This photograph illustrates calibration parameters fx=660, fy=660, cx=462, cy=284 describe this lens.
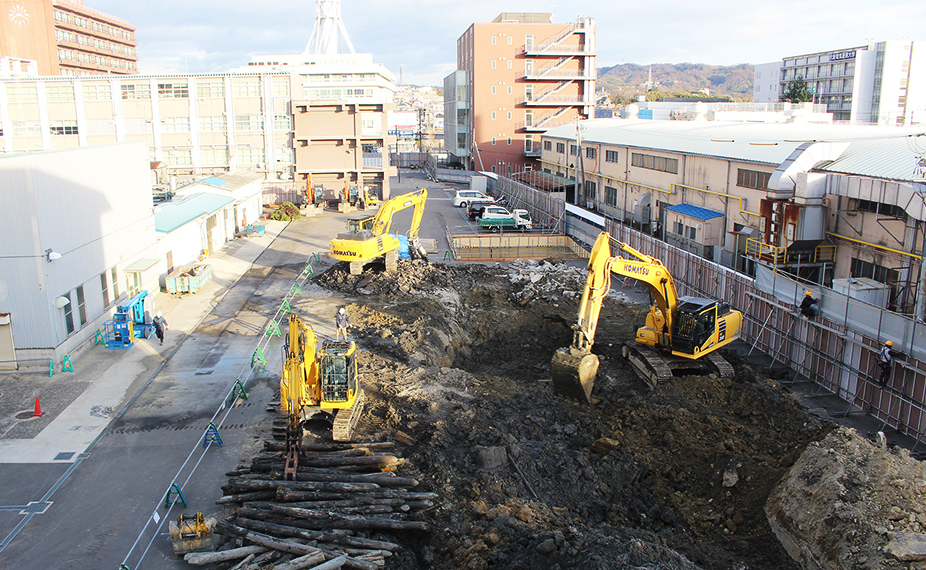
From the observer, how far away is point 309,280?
29078mm

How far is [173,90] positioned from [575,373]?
46.8 metres

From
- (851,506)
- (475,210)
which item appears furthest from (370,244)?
(851,506)

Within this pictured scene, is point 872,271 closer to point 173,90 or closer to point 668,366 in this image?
point 668,366

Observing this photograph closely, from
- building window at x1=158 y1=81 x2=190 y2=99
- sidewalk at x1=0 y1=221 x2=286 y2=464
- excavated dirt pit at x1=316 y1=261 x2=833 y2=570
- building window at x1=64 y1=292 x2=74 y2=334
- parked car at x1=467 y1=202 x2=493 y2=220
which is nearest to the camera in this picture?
excavated dirt pit at x1=316 y1=261 x2=833 y2=570

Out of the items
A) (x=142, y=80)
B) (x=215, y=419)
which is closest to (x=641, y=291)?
(x=215, y=419)

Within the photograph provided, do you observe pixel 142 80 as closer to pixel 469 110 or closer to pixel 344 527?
pixel 469 110

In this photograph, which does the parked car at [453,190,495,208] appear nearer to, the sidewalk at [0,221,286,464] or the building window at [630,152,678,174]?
the building window at [630,152,678,174]

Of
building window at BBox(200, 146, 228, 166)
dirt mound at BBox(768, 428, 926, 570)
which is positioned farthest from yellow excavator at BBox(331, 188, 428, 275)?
building window at BBox(200, 146, 228, 166)

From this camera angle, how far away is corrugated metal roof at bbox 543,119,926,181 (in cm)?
2142

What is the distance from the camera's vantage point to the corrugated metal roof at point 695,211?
29.7 m

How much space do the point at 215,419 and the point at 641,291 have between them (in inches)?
704

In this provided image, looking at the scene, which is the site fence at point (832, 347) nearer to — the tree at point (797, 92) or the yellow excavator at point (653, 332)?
the yellow excavator at point (653, 332)

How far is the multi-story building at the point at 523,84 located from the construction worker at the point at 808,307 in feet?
156

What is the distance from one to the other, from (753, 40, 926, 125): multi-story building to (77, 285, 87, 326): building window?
89309 mm
